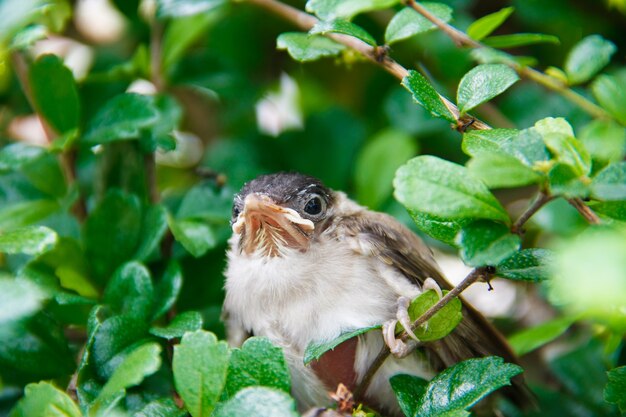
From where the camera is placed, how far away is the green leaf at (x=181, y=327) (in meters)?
1.48

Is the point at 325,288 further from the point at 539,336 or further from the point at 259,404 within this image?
the point at 259,404

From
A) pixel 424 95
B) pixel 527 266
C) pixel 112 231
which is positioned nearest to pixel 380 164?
pixel 112 231

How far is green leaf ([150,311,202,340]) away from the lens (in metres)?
1.48

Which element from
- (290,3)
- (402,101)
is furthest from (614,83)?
(290,3)

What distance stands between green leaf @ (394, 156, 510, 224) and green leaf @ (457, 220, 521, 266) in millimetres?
24

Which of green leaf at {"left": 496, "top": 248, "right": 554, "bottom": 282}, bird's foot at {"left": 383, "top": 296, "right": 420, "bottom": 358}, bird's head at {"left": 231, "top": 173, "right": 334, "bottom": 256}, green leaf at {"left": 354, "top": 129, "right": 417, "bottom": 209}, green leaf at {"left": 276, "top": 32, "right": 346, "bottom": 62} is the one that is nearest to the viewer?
green leaf at {"left": 496, "top": 248, "right": 554, "bottom": 282}

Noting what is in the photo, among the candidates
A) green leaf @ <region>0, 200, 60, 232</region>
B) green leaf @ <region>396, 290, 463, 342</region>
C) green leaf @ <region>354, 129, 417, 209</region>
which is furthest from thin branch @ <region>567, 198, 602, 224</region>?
green leaf @ <region>0, 200, 60, 232</region>

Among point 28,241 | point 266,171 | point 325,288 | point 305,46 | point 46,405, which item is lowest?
point 266,171

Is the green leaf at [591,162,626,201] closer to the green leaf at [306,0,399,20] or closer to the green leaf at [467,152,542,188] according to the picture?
the green leaf at [467,152,542,188]

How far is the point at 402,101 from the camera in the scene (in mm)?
2498

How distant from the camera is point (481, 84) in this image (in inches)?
53.2

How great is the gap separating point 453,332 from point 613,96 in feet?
2.51

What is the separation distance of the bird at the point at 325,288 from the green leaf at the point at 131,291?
0.39 meters

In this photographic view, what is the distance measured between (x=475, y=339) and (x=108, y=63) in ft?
5.22
